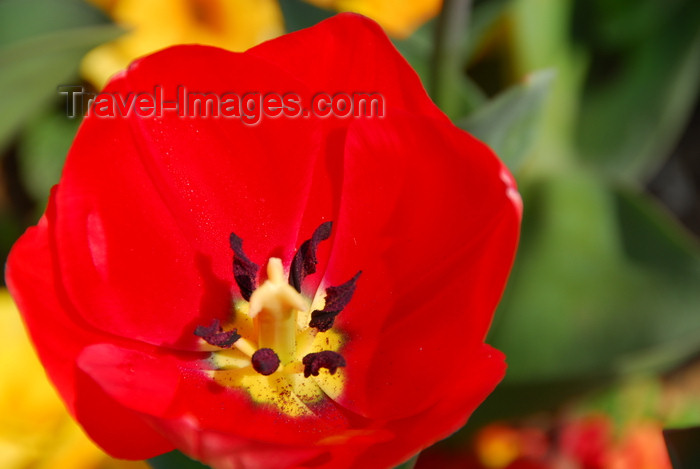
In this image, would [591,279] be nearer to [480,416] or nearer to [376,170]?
[480,416]

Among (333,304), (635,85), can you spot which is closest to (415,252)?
(333,304)

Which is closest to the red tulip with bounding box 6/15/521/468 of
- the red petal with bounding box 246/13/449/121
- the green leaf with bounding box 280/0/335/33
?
the red petal with bounding box 246/13/449/121

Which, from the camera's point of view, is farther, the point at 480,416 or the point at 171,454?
the point at 480,416

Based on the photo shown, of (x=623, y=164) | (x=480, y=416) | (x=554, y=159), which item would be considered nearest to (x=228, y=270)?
(x=480, y=416)

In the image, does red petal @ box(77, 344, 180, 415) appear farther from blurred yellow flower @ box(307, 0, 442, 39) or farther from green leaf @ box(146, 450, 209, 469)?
blurred yellow flower @ box(307, 0, 442, 39)

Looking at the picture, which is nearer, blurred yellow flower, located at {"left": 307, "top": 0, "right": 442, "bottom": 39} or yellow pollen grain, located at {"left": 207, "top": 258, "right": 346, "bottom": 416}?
yellow pollen grain, located at {"left": 207, "top": 258, "right": 346, "bottom": 416}

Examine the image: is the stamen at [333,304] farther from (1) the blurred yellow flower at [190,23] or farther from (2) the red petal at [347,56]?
(1) the blurred yellow flower at [190,23]

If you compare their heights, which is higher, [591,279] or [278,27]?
[278,27]
